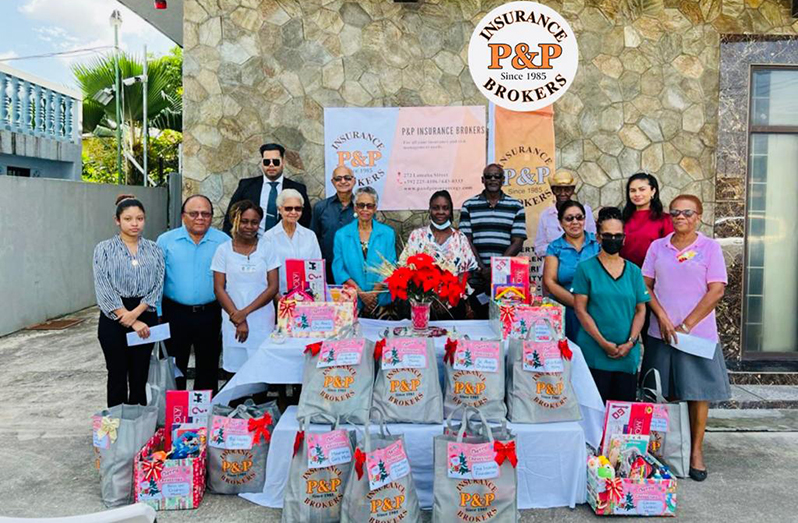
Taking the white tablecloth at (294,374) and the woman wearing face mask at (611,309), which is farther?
the woman wearing face mask at (611,309)

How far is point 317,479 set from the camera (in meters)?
2.85

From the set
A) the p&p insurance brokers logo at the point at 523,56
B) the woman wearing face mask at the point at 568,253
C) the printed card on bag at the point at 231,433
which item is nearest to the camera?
the printed card on bag at the point at 231,433

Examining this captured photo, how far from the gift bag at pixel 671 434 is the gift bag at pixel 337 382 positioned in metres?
1.61

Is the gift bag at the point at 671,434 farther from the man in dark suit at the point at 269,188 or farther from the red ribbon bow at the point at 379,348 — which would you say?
the man in dark suit at the point at 269,188

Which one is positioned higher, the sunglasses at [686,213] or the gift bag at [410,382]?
the sunglasses at [686,213]

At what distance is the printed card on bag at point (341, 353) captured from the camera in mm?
3098

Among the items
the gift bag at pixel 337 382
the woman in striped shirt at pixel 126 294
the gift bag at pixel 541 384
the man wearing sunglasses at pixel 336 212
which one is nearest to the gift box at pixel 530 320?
the gift bag at pixel 541 384

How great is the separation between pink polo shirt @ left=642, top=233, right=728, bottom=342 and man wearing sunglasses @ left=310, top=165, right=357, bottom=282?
2242 millimetres

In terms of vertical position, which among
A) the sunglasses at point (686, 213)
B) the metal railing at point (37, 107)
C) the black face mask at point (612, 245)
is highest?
the metal railing at point (37, 107)

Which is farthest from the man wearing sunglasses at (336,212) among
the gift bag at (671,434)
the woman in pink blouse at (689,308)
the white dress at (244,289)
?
the gift bag at (671,434)

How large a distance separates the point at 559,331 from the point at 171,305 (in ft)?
→ 7.74

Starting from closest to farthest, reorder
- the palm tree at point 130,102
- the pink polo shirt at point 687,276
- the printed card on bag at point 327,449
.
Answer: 1. the printed card on bag at point 327,449
2. the pink polo shirt at point 687,276
3. the palm tree at point 130,102

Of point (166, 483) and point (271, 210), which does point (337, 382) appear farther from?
point (271, 210)

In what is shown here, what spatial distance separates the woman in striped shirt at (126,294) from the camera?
11.7ft
